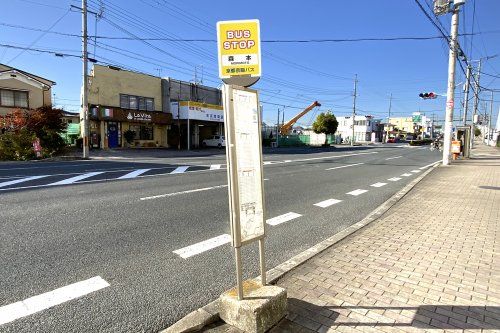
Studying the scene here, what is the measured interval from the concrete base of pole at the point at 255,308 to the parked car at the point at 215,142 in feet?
113

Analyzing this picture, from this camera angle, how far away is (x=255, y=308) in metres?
2.71

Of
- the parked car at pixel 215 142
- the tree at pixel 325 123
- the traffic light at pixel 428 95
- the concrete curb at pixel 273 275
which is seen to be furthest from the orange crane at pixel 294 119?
the concrete curb at pixel 273 275

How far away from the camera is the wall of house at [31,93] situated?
24203mm

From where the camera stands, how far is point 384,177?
13.8m

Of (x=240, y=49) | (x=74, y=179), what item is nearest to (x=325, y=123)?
(x=74, y=179)

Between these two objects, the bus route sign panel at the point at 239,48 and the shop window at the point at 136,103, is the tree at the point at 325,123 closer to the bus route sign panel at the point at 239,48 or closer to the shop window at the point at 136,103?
the shop window at the point at 136,103

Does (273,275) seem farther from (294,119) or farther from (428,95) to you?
(294,119)

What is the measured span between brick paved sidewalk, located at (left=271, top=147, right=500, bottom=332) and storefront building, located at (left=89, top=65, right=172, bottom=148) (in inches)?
1049

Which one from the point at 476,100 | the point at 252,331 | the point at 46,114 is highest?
the point at 476,100

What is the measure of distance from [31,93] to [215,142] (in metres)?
18.3

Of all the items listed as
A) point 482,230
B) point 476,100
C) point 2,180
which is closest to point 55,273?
point 482,230

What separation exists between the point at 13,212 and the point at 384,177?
492 inches

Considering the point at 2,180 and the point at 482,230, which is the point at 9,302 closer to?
the point at 482,230

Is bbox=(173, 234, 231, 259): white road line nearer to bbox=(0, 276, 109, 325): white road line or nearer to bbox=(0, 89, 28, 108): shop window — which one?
bbox=(0, 276, 109, 325): white road line
